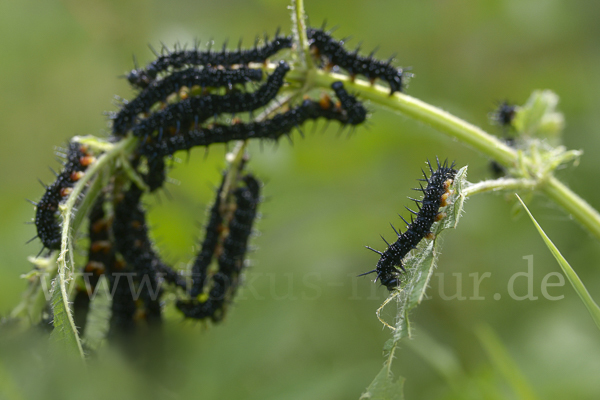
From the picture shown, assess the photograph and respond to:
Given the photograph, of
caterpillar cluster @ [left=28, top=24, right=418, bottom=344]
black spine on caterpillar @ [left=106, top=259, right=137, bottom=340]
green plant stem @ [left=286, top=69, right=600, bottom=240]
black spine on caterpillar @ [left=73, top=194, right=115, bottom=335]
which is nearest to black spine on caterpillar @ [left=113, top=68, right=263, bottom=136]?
caterpillar cluster @ [left=28, top=24, right=418, bottom=344]

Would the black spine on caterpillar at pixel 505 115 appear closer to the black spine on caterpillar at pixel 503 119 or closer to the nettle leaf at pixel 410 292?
the black spine on caterpillar at pixel 503 119

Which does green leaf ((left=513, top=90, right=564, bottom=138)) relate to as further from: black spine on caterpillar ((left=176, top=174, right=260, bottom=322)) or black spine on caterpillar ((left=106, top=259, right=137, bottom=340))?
black spine on caterpillar ((left=106, top=259, right=137, bottom=340))

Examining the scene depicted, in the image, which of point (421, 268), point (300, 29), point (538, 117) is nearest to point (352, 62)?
point (300, 29)

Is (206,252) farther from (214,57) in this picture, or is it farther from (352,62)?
(352,62)

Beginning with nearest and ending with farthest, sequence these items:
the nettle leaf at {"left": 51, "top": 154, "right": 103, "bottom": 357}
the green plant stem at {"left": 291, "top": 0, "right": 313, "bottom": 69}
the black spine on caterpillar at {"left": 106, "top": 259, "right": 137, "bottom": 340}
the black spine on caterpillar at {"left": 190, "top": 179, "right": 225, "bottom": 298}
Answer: the nettle leaf at {"left": 51, "top": 154, "right": 103, "bottom": 357}
the green plant stem at {"left": 291, "top": 0, "right": 313, "bottom": 69}
the black spine on caterpillar at {"left": 106, "top": 259, "right": 137, "bottom": 340}
the black spine on caterpillar at {"left": 190, "top": 179, "right": 225, "bottom": 298}

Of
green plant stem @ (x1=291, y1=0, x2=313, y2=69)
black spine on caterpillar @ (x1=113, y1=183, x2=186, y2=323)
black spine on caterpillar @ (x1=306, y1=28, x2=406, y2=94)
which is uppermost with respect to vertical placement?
black spine on caterpillar @ (x1=306, y1=28, x2=406, y2=94)

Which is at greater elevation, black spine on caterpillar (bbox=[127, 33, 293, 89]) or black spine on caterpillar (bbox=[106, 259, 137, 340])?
black spine on caterpillar (bbox=[127, 33, 293, 89])

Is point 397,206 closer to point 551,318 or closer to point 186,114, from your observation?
point 551,318

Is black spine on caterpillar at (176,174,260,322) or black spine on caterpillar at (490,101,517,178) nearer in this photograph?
black spine on caterpillar at (176,174,260,322)
